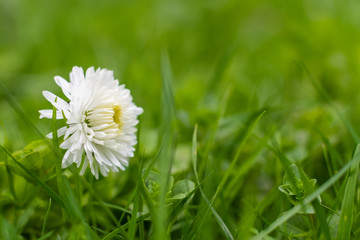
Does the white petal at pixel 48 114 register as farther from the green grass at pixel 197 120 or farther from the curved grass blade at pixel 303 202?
the curved grass blade at pixel 303 202

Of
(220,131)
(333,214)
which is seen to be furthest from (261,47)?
(333,214)

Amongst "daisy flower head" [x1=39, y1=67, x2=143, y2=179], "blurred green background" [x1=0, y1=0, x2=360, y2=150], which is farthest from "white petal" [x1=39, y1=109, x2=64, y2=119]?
"blurred green background" [x1=0, y1=0, x2=360, y2=150]

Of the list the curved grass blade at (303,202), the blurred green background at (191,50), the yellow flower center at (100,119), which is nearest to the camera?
the curved grass blade at (303,202)

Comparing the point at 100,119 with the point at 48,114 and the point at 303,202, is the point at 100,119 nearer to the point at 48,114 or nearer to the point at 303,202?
the point at 48,114

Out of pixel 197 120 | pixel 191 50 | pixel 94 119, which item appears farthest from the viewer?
pixel 191 50

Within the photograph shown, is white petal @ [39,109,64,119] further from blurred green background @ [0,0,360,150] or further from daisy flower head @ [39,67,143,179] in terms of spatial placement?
blurred green background @ [0,0,360,150]

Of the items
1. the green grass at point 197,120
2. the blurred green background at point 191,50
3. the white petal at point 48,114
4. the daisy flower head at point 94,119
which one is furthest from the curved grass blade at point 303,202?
the blurred green background at point 191,50

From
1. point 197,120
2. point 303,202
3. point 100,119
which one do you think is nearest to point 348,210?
point 303,202
